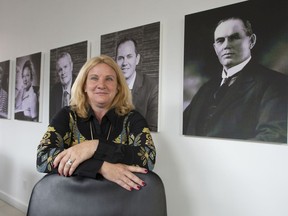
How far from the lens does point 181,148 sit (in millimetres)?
1643

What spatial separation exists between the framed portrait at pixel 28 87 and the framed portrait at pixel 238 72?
1.83 metres

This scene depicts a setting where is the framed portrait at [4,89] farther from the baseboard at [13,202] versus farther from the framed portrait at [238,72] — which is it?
the framed portrait at [238,72]

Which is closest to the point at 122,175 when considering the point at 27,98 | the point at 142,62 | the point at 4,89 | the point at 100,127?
the point at 100,127

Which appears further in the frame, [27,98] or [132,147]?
[27,98]

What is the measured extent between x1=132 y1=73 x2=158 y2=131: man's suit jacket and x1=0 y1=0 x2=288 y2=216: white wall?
5 cm

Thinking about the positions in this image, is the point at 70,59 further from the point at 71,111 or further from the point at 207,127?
the point at 207,127

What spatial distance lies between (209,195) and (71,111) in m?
0.95

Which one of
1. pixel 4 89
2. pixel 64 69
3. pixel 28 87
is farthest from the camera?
pixel 4 89

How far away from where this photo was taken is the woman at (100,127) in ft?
3.41

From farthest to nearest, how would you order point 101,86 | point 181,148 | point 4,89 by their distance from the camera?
1. point 4,89
2. point 181,148
3. point 101,86

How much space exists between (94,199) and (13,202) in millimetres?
2754

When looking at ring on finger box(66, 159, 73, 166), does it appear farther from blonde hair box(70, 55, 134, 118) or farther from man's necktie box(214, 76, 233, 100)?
man's necktie box(214, 76, 233, 100)

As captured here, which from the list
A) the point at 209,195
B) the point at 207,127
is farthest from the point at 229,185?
the point at 207,127

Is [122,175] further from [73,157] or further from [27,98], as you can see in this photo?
[27,98]
